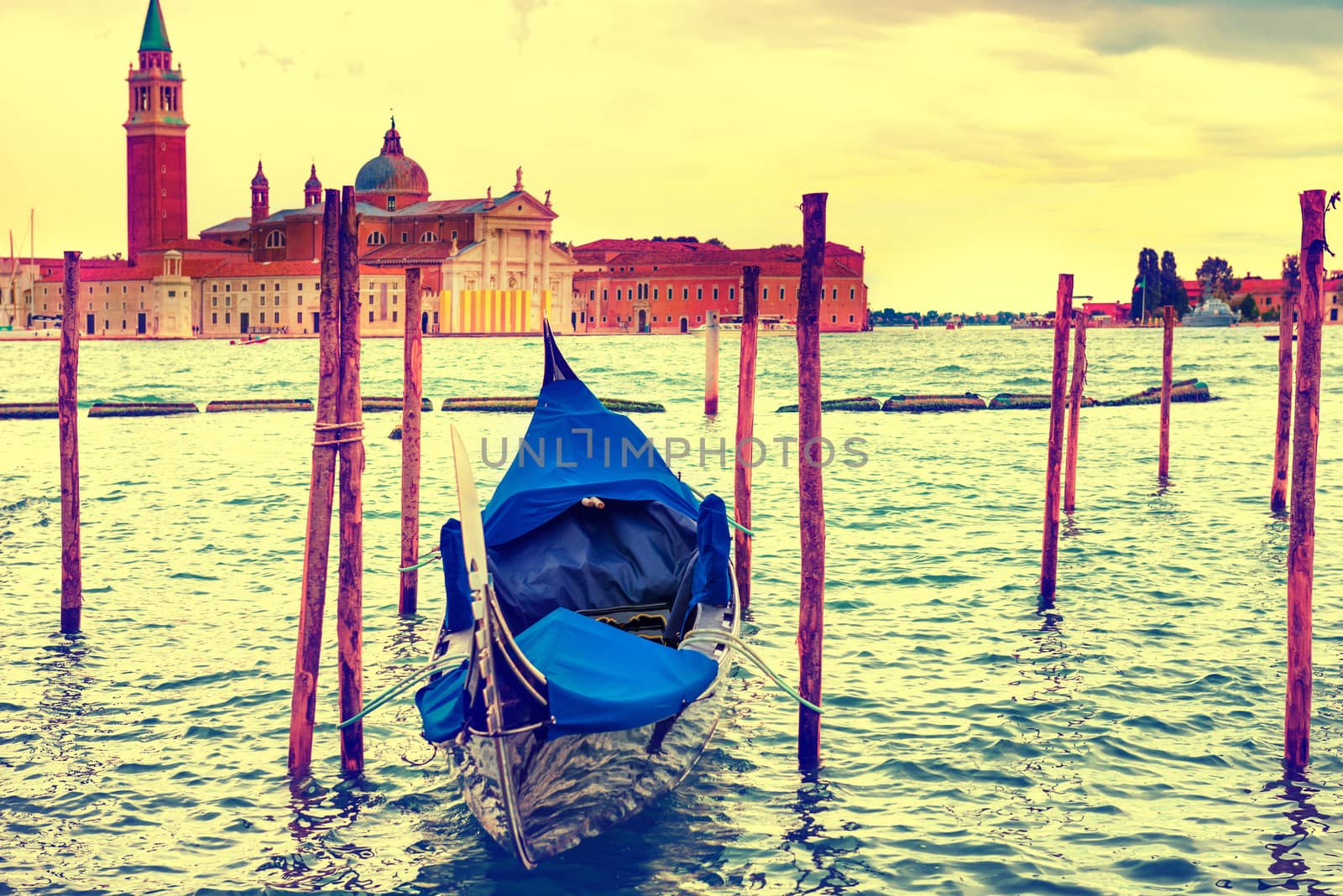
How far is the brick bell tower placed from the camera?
78.2 meters

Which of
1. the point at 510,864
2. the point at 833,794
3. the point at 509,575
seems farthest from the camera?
the point at 509,575

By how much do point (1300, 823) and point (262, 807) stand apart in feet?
14.7

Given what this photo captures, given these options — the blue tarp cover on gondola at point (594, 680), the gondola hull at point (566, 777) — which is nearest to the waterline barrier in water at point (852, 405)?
the gondola hull at point (566, 777)

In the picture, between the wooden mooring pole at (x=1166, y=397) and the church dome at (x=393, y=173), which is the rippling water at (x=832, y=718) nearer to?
the wooden mooring pole at (x=1166, y=397)

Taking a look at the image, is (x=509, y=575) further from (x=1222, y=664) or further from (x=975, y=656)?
(x=1222, y=664)

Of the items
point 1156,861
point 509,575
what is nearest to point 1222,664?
point 1156,861

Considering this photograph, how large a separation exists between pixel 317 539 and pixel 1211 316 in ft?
357

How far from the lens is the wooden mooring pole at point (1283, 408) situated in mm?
12433

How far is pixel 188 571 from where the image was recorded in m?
11.3

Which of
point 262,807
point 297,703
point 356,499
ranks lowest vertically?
point 262,807

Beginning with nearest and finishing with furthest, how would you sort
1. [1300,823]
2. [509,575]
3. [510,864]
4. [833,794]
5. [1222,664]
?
[510,864] → [1300,823] → [833,794] → [509,575] → [1222,664]

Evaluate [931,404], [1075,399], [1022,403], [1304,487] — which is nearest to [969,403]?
[931,404]

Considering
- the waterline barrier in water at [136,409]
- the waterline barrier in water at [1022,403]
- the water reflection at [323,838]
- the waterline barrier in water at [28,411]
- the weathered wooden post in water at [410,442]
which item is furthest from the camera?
the waterline barrier in water at [1022,403]

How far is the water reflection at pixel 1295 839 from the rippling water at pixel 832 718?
16 millimetres
